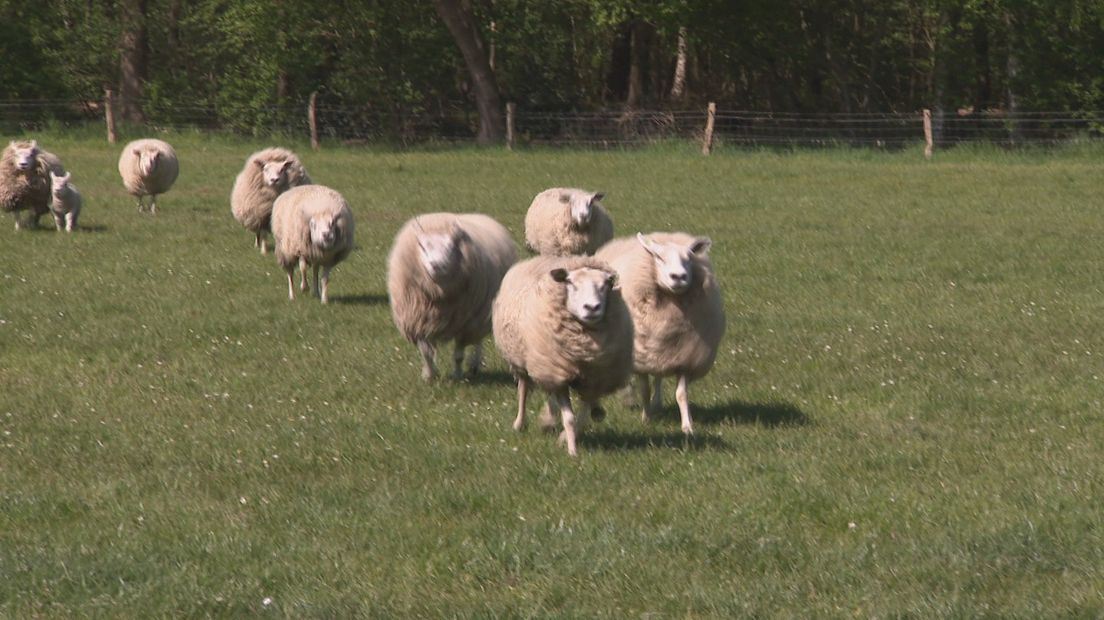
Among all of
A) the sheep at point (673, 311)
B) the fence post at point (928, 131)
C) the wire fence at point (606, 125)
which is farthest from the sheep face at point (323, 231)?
the wire fence at point (606, 125)

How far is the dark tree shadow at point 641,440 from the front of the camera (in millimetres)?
8352

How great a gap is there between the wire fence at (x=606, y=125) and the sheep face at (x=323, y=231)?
20.2 metres

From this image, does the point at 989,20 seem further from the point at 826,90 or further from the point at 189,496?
the point at 189,496

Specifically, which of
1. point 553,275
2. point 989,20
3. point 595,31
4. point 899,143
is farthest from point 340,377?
point 595,31

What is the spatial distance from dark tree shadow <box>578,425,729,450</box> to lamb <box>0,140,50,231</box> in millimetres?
12254

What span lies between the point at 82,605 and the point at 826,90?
125ft

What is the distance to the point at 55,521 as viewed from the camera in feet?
22.6

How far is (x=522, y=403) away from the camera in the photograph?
8.67 meters

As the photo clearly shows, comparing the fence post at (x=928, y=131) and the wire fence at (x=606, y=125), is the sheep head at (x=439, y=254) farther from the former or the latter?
the wire fence at (x=606, y=125)

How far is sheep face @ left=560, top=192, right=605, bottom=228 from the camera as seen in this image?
15789 millimetres

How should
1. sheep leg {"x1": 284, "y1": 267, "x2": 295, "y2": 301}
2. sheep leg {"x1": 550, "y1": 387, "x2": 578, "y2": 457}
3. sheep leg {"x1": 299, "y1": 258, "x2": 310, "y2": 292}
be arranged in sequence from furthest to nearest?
sheep leg {"x1": 299, "y1": 258, "x2": 310, "y2": 292}
sheep leg {"x1": 284, "y1": 267, "x2": 295, "y2": 301}
sheep leg {"x1": 550, "y1": 387, "x2": 578, "y2": 457}

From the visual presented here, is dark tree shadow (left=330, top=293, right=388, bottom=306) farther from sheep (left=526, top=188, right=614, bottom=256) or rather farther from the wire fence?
the wire fence

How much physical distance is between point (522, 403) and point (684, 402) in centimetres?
98

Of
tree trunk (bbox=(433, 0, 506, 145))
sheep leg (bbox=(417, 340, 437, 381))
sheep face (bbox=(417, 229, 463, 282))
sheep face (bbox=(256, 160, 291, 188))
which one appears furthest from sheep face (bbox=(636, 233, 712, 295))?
tree trunk (bbox=(433, 0, 506, 145))
